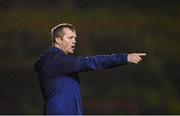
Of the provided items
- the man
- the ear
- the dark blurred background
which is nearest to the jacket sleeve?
the man

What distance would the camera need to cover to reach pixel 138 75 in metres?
4.23

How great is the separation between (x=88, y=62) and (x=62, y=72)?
0.53 ft

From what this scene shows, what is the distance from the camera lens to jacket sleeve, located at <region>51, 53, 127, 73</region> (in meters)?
2.10

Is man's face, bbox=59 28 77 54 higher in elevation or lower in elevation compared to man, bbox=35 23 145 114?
higher

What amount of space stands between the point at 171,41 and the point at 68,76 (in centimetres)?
216

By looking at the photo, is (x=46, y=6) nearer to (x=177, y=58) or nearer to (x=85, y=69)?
(x=177, y=58)

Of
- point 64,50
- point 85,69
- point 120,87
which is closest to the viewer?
point 85,69

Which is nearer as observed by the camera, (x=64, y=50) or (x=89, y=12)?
(x=64, y=50)

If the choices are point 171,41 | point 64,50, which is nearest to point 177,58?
point 171,41

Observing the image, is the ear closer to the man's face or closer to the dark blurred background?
the man's face

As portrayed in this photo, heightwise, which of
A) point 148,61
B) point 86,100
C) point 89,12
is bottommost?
Answer: point 86,100

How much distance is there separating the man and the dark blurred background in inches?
74.3

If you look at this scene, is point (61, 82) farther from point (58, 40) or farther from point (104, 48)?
point (104, 48)

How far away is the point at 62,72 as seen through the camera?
223 cm
